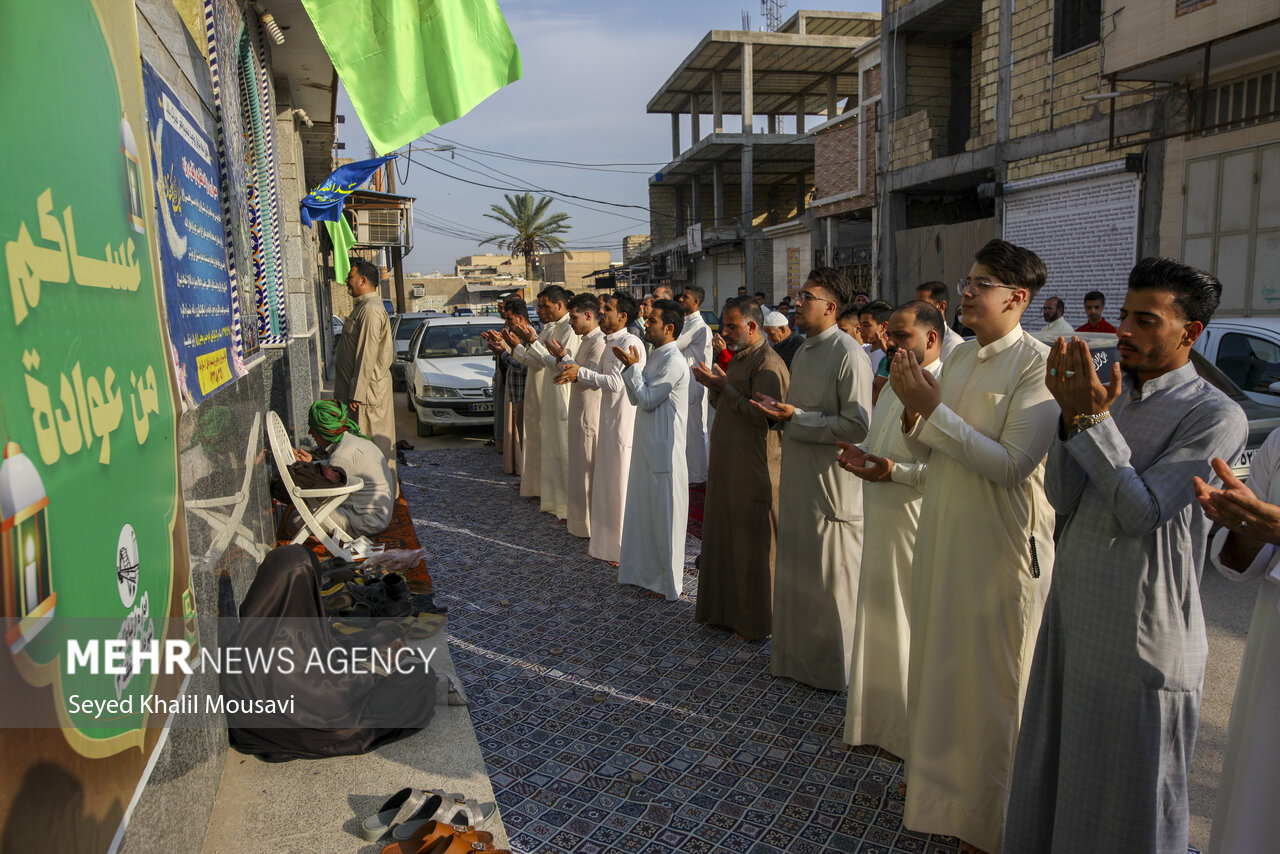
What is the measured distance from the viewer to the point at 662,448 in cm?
522

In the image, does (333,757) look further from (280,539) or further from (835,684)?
(280,539)

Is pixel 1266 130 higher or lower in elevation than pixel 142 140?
higher

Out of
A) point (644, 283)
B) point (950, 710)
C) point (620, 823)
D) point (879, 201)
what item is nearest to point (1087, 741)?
point (950, 710)

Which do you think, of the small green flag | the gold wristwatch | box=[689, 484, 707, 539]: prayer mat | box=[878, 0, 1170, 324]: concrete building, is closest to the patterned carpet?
box=[689, 484, 707, 539]: prayer mat

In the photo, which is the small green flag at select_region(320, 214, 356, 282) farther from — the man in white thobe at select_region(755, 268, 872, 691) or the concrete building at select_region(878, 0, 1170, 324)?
the concrete building at select_region(878, 0, 1170, 324)

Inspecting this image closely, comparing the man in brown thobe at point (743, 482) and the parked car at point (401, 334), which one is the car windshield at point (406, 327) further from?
the man in brown thobe at point (743, 482)

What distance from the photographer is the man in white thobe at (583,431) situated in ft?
21.9

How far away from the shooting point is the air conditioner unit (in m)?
18.8

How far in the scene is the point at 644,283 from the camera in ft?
119

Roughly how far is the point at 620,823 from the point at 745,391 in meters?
2.28

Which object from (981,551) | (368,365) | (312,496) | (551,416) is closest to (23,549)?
(981,551)

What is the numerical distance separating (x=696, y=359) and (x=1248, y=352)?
168 inches

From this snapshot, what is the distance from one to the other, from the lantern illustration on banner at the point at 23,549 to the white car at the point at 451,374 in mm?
10041

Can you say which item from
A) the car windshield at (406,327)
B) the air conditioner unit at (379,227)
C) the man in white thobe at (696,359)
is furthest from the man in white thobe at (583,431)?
the air conditioner unit at (379,227)
